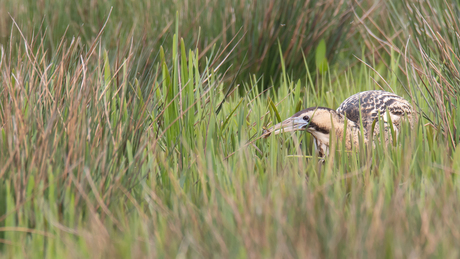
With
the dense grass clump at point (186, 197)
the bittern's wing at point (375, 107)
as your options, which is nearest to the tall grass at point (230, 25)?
the bittern's wing at point (375, 107)

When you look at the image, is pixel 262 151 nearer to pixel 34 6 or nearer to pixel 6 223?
pixel 6 223

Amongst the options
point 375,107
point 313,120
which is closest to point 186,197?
point 313,120

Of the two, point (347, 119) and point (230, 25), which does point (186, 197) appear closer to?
point (347, 119)

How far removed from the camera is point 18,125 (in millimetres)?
1740

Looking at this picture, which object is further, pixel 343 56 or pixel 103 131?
pixel 343 56

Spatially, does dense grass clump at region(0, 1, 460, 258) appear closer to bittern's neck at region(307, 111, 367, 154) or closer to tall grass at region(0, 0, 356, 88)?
bittern's neck at region(307, 111, 367, 154)

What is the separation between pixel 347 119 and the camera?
2.61 m

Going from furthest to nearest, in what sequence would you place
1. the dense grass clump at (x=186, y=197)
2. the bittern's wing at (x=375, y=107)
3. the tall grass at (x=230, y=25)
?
1. the tall grass at (x=230, y=25)
2. the bittern's wing at (x=375, y=107)
3. the dense grass clump at (x=186, y=197)

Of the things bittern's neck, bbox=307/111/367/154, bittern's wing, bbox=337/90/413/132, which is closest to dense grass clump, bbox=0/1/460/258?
bittern's neck, bbox=307/111/367/154

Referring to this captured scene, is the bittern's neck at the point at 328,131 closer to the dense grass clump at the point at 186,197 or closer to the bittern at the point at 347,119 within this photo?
Result: the bittern at the point at 347,119

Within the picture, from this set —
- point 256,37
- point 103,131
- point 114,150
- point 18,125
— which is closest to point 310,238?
point 114,150

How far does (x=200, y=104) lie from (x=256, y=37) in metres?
1.67

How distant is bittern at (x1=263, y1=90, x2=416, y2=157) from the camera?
7.87 feet

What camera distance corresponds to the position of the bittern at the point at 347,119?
2.40 metres
